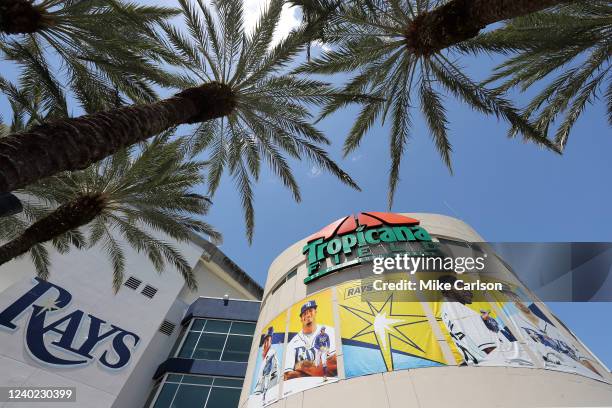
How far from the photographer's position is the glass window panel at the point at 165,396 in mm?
19016

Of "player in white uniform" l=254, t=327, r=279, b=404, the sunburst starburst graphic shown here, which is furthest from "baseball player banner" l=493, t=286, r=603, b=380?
"player in white uniform" l=254, t=327, r=279, b=404

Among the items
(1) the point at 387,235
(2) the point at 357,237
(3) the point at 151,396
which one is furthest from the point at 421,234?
(3) the point at 151,396

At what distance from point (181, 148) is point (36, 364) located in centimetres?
1498

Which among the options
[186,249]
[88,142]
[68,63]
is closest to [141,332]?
[186,249]

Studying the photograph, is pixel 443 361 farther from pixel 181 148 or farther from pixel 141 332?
pixel 141 332

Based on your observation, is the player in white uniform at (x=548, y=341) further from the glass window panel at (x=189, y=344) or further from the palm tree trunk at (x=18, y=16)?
the glass window panel at (x=189, y=344)

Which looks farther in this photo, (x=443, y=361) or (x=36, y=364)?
(x=36, y=364)

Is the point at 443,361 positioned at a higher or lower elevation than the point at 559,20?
lower

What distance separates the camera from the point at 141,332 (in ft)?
72.4

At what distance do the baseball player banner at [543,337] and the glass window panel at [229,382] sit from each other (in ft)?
49.4

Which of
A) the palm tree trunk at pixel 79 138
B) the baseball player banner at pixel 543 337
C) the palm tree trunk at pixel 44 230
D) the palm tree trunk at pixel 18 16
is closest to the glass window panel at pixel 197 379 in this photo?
the palm tree trunk at pixel 44 230

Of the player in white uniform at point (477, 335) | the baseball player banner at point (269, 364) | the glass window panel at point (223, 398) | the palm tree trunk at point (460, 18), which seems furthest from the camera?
the glass window panel at point (223, 398)
